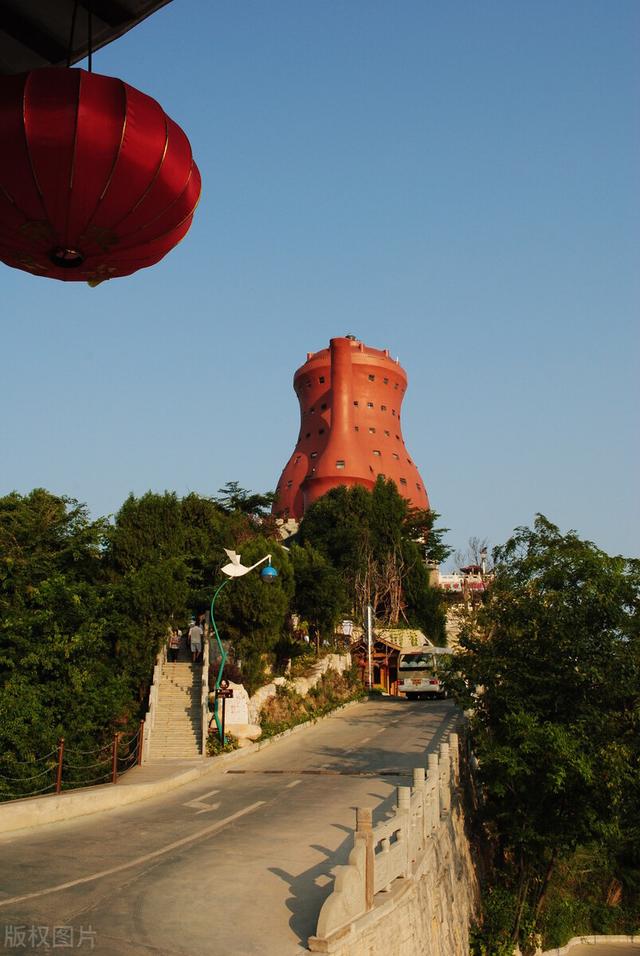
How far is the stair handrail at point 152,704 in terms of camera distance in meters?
19.5

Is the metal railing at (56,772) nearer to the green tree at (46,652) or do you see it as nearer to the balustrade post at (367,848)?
the green tree at (46,652)

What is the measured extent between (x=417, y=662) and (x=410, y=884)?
25964mm

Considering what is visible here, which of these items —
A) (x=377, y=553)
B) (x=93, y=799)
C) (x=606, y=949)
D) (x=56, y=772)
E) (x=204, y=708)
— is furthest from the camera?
(x=377, y=553)

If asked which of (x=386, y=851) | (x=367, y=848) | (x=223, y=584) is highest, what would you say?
(x=223, y=584)

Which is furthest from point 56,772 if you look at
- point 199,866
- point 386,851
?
point 386,851

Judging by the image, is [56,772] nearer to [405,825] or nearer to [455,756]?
[455,756]

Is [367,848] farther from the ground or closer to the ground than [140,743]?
farther from the ground

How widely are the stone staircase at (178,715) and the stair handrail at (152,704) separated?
117 millimetres

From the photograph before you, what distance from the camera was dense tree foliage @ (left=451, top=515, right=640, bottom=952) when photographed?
15.3m

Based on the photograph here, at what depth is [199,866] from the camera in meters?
10.7

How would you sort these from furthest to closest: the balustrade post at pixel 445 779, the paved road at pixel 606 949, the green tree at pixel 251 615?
the green tree at pixel 251 615 → the paved road at pixel 606 949 → the balustrade post at pixel 445 779

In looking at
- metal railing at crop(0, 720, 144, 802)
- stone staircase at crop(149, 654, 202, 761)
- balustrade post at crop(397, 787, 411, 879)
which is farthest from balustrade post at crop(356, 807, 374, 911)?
stone staircase at crop(149, 654, 202, 761)

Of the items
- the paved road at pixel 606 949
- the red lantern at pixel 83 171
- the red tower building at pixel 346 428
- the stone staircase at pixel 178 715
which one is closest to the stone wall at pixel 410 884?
the paved road at pixel 606 949

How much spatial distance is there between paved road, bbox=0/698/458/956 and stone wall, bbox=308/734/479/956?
0.50 m
